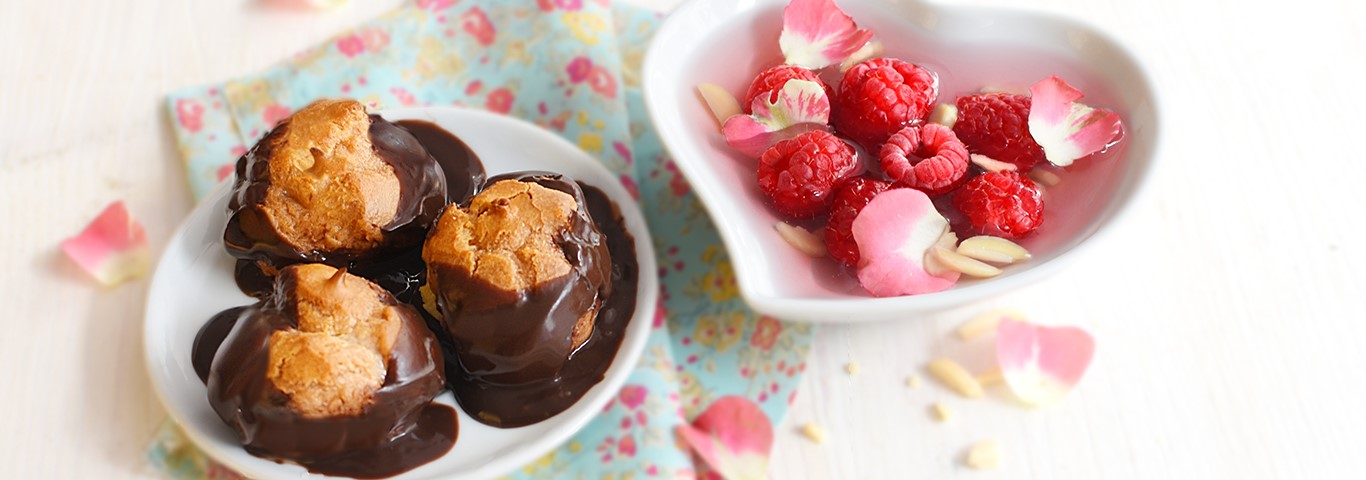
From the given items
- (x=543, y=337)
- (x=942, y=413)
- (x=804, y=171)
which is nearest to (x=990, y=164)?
(x=804, y=171)

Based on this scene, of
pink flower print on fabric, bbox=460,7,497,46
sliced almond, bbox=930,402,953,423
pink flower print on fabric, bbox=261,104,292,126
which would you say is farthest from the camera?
pink flower print on fabric, bbox=460,7,497,46

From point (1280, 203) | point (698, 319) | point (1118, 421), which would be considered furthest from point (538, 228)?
point (1280, 203)

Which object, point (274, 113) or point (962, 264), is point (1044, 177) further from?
point (274, 113)

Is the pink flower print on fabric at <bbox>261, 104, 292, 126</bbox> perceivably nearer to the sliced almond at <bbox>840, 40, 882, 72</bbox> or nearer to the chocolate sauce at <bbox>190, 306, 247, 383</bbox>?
Answer: the chocolate sauce at <bbox>190, 306, 247, 383</bbox>

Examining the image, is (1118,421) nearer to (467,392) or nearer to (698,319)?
(698,319)

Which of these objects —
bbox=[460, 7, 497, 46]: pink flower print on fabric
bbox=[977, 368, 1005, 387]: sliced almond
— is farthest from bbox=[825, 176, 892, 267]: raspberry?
bbox=[460, 7, 497, 46]: pink flower print on fabric
